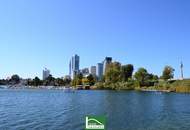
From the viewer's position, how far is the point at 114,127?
40125 millimetres

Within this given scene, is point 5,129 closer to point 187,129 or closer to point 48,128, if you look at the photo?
point 48,128

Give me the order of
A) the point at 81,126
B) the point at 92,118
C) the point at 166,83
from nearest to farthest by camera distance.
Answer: the point at 92,118, the point at 81,126, the point at 166,83

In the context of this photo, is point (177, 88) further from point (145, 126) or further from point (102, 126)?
point (102, 126)

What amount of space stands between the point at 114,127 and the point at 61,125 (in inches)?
289

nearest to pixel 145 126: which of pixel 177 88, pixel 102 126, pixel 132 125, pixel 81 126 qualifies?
pixel 132 125

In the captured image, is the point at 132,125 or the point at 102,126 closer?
the point at 102,126

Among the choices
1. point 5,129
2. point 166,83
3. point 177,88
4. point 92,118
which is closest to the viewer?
point 92,118

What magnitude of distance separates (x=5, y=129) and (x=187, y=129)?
2156 cm

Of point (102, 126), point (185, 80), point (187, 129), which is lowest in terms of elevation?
point (187, 129)

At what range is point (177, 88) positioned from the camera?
186250 mm

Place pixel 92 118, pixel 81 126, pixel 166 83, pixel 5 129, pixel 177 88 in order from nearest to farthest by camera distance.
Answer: pixel 92 118 → pixel 5 129 → pixel 81 126 → pixel 177 88 → pixel 166 83

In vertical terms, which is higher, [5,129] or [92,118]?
[92,118]

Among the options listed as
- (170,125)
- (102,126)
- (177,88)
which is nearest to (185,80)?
(177,88)

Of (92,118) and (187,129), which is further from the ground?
(92,118)
